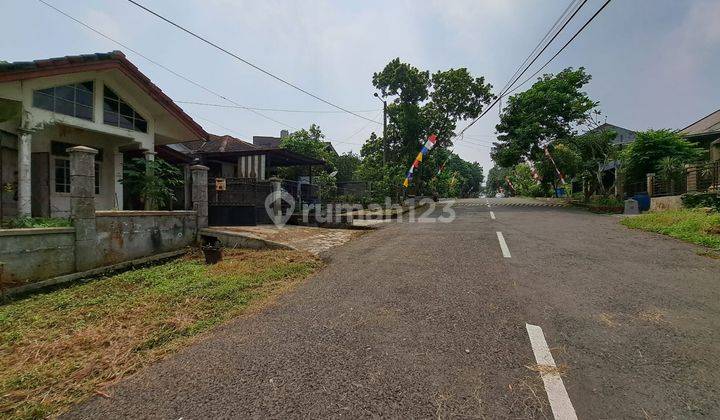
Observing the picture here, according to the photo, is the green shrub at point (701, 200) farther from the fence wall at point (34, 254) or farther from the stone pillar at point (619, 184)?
the fence wall at point (34, 254)

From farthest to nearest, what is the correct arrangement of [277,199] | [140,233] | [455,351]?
[277,199] → [140,233] → [455,351]

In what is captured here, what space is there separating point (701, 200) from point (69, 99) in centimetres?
2079

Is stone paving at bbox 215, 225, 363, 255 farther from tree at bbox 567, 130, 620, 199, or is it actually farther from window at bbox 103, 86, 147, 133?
tree at bbox 567, 130, 620, 199

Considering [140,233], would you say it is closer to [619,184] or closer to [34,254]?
[34,254]

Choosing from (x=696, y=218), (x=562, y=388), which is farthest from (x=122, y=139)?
(x=696, y=218)

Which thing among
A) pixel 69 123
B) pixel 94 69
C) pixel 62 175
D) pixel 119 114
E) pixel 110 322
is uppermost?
pixel 94 69

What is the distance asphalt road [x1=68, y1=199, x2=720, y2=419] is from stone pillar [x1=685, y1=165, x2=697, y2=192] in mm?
10191

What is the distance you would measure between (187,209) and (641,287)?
1010 centimetres

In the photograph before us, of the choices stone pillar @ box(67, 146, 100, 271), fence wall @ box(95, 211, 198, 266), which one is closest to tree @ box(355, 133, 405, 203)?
fence wall @ box(95, 211, 198, 266)

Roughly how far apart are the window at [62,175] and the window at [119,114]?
1.94 meters

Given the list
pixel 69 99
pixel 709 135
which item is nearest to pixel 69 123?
pixel 69 99

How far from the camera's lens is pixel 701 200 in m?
11.5

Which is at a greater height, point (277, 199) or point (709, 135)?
point (709, 135)

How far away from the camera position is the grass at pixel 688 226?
7.57m
